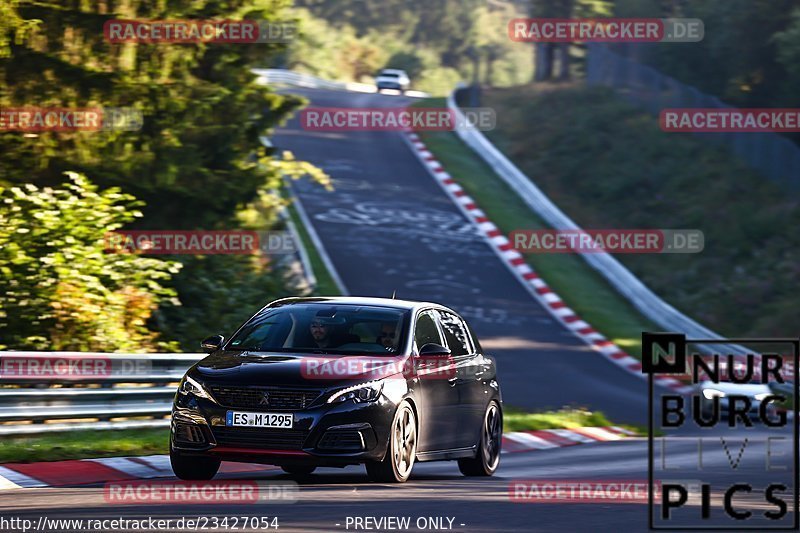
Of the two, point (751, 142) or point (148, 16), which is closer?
point (148, 16)

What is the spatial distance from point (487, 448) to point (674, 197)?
3137 cm

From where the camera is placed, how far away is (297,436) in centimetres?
1102

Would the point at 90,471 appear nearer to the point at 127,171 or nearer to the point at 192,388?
the point at 192,388

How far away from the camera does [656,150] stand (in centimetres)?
4775

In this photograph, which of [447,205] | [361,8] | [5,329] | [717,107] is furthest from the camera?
[361,8]

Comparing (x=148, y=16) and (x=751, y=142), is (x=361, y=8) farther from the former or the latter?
(x=148, y=16)

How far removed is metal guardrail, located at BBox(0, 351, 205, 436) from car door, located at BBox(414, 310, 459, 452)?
380cm

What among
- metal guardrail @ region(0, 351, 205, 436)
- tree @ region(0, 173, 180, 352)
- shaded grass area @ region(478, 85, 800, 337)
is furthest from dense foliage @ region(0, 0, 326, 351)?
shaded grass area @ region(478, 85, 800, 337)

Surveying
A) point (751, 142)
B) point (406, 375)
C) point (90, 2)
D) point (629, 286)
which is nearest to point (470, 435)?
point (406, 375)

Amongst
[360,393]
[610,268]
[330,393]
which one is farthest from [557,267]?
[330,393]

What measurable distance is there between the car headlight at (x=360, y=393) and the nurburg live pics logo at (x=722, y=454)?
206 centimetres

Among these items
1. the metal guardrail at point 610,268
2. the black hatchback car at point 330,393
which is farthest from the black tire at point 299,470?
the metal guardrail at point 610,268

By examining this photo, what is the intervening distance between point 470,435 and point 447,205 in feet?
93.0

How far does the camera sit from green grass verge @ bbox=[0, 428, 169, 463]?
1287 centimetres
